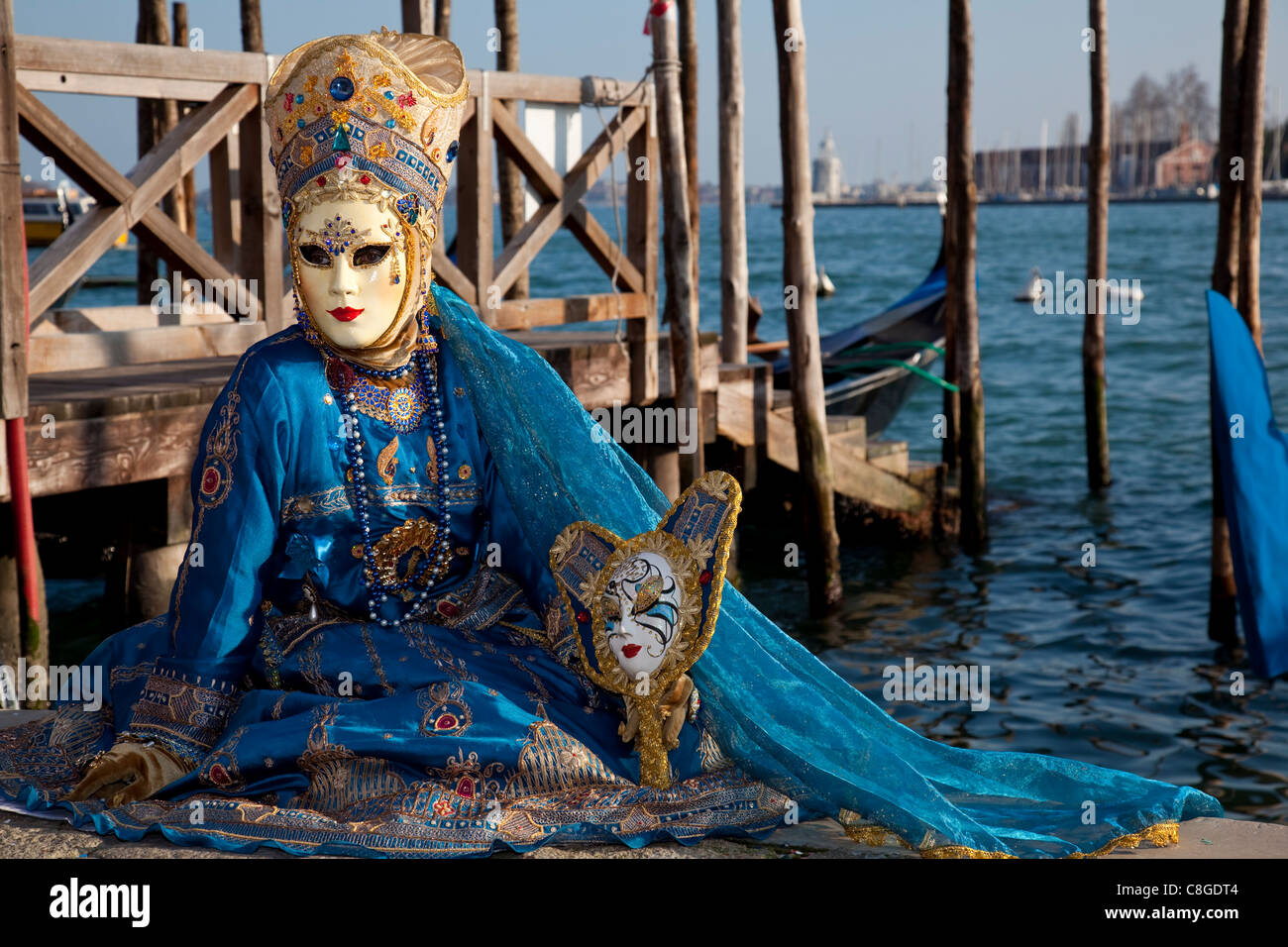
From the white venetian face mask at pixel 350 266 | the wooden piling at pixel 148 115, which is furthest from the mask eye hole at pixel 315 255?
the wooden piling at pixel 148 115

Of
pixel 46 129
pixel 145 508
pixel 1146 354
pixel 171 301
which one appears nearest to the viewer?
pixel 46 129

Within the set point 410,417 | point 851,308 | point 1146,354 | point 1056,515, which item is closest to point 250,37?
point 1056,515

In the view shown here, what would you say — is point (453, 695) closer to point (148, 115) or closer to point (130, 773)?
point (130, 773)

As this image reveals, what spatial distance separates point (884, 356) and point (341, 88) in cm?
900

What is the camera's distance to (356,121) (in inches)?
113

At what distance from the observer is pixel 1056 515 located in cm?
1038

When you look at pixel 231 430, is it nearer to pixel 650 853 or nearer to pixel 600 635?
pixel 600 635

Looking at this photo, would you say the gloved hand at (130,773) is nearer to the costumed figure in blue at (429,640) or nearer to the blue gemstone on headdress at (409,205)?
the costumed figure in blue at (429,640)

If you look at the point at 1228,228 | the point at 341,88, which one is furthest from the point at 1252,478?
the point at 341,88

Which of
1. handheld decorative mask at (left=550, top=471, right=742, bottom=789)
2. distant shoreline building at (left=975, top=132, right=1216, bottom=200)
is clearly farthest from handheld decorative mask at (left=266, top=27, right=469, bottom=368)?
distant shoreline building at (left=975, top=132, right=1216, bottom=200)

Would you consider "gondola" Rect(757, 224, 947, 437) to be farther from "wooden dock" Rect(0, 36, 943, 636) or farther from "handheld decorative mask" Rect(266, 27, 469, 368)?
"handheld decorative mask" Rect(266, 27, 469, 368)

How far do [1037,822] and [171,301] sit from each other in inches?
203

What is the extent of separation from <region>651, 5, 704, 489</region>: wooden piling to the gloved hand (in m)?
4.67

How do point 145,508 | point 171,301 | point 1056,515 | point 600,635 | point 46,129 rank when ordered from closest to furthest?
point 600,635 → point 46,129 → point 145,508 → point 171,301 → point 1056,515
